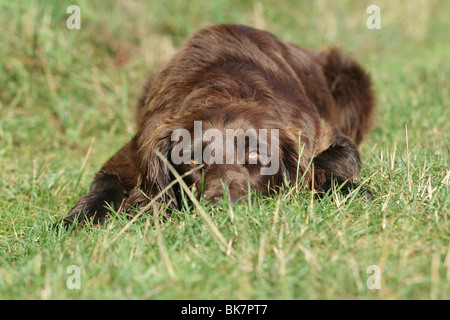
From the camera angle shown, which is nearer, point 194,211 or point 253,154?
point 194,211

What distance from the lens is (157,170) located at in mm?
3195

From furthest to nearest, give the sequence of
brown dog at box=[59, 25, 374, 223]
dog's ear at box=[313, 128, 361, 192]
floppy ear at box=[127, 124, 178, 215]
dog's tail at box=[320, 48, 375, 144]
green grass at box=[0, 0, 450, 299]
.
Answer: dog's tail at box=[320, 48, 375, 144], dog's ear at box=[313, 128, 361, 192], floppy ear at box=[127, 124, 178, 215], brown dog at box=[59, 25, 374, 223], green grass at box=[0, 0, 450, 299]

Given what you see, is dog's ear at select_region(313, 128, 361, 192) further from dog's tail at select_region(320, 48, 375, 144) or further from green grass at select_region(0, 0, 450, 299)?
dog's tail at select_region(320, 48, 375, 144)

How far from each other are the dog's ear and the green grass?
117 mm

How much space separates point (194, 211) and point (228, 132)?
519mm

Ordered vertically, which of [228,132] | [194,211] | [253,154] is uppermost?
[228,132]

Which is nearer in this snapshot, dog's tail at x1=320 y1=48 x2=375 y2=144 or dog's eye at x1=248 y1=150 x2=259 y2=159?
dog's eye at x1=248 y1=150 x2=259 y2=159

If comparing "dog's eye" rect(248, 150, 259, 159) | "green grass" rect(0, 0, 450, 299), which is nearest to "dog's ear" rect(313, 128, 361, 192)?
"green grass" rect(0, 0, 450, 299)

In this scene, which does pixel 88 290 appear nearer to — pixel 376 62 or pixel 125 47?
pixel 125 47

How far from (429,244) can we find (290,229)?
1.70ft

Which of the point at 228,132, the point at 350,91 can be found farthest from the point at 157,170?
the point at 350,91

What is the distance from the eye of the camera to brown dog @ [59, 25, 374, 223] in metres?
2.95

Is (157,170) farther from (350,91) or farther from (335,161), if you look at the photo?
(350,91)

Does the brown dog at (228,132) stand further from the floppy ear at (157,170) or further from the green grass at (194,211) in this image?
the green grass at (194,211)
